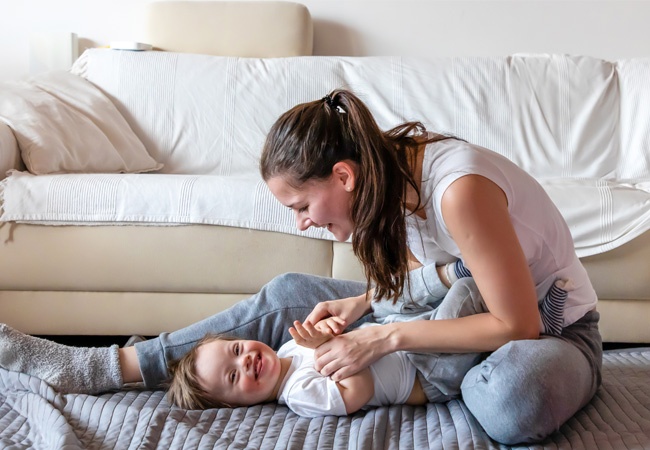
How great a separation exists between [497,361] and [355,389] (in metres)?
0.26

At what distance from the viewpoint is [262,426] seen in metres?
1.32

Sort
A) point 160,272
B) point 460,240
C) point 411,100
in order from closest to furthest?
point 460,240 < point 160,272 < point 411,100

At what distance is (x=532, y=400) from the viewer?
117cm

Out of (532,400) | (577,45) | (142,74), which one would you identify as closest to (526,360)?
(532,400)

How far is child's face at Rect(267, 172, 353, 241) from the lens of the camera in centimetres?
120

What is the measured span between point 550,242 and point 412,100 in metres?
1.35

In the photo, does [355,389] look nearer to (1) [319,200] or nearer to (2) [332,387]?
(2) [332,387]

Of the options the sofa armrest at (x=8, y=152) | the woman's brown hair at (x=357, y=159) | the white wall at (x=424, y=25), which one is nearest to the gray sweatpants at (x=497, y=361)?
the woman's brown hair at (x=357, y=159)

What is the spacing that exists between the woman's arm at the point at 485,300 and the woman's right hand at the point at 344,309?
15 cm

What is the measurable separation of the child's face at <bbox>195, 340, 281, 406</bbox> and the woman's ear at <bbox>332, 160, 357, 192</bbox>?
15.9 inches

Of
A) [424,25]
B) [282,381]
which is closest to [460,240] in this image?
[282,381]

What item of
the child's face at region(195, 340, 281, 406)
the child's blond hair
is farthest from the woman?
the child's blond hair

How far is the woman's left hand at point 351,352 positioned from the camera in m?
1.28

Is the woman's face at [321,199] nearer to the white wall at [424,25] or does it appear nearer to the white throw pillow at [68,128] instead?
the white throw pillow at [68,128]
